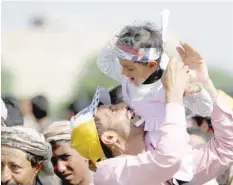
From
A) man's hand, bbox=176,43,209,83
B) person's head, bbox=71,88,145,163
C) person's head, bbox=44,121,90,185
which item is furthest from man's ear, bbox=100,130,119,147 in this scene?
person's head, bbox=44,121,90,185

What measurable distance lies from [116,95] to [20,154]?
0.40 m

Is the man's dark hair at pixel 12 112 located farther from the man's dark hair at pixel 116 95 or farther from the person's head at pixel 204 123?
the person's head at pixel 204 123

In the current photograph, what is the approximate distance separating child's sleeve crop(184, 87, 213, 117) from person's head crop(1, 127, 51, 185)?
0.55 m

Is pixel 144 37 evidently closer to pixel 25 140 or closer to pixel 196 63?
pixel 196 63

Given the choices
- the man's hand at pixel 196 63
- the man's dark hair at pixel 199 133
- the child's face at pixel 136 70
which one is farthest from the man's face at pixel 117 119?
the man's dark hair at pixel 199 133

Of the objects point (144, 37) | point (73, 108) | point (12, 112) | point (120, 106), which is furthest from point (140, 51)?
point (12, 112)

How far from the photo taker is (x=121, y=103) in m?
1.88

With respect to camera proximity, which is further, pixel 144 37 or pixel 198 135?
pixel 198 135

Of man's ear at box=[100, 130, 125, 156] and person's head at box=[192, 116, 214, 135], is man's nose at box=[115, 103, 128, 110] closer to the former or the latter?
man's ear at box=[100, 130, 125, 156]

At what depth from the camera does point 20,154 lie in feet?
6.81

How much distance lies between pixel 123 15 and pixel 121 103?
0.31 m

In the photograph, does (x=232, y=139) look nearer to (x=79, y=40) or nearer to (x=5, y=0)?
(x=79, y=40)

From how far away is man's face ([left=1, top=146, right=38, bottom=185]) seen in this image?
2.06m

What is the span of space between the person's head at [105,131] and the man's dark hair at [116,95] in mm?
145
